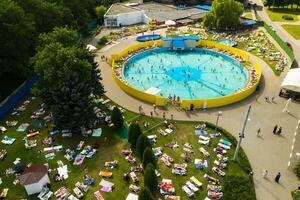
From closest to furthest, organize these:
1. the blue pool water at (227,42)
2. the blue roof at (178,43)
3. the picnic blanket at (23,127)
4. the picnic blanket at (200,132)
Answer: the picnic blanket at (200,132)
the picnic blanket at (23,127)
the blue roof at (178,43)
the blue pool water at (227,42)

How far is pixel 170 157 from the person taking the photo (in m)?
28.1

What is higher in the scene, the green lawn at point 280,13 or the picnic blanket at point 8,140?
the green lawn at point 280,13

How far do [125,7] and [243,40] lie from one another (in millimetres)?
30255

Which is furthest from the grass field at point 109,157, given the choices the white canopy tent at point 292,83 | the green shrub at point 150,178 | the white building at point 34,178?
the white canopy tent at point 292,83

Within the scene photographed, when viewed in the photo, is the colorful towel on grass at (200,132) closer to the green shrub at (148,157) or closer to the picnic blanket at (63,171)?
the green shrub at (148,157)

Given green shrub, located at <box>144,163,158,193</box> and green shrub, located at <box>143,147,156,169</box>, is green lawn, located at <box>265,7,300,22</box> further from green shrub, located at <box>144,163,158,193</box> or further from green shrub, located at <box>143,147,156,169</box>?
green shrub, located at <box>144,163,158,193</box>

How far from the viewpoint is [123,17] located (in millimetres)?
66062

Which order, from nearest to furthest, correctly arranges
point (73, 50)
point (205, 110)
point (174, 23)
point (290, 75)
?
1. point (73, 50)
2. point (205, 110)
3. point (290, 75)
4. point (174, 23)

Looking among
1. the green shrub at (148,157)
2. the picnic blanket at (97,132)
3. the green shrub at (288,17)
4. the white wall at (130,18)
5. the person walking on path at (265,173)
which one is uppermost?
the white wall at (130,18)

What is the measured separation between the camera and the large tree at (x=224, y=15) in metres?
59.8

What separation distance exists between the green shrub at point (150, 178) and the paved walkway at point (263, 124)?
9.02 meters

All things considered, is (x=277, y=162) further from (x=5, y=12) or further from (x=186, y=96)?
(x=5, y=12)

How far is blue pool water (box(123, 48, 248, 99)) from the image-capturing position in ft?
138

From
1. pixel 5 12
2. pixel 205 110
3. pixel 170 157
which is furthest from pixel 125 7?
pixel 170 157
